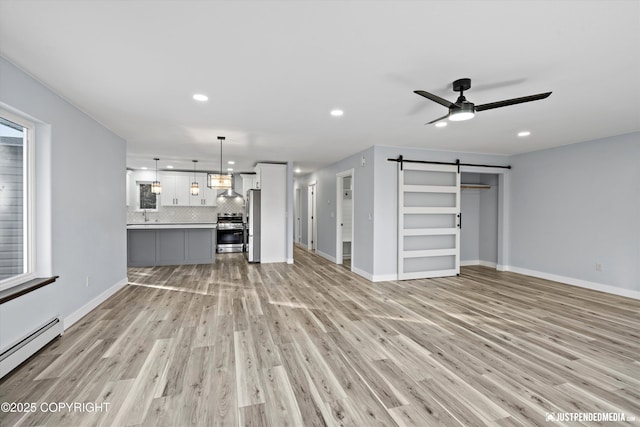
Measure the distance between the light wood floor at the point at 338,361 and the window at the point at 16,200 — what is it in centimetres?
83

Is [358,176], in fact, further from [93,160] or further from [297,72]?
[93,160]

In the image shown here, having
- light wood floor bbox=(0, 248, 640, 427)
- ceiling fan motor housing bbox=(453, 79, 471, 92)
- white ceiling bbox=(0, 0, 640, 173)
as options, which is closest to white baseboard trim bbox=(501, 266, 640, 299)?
light wood floor bbox=(0, 248, 640, 427)

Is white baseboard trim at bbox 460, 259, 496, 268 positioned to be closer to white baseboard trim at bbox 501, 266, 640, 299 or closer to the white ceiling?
white baseboard trim at bbox 501, 266, 640, 299

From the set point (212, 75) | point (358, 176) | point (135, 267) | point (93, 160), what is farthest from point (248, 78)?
point (135, 267)

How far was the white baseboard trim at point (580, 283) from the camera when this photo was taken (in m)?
4.49

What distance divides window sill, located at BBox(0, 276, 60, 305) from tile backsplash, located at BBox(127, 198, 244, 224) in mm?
6514

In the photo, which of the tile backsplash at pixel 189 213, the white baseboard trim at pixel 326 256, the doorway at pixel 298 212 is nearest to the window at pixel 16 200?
the white baseboard trim at pixel 326 256

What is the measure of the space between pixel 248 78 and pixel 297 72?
1.57ft

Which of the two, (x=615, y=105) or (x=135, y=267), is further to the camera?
(x=135, y=267)

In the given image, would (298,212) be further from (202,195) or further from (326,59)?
(326,59)

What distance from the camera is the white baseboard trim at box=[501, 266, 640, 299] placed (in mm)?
4492

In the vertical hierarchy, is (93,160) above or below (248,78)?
below

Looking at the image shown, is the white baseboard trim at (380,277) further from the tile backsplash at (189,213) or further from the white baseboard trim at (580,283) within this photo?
the tile backsplash at (189,213)

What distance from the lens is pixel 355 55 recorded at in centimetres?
226
